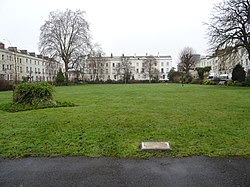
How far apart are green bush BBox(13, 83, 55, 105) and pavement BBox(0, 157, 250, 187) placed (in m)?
8.66

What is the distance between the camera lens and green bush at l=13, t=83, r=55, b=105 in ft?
42.1

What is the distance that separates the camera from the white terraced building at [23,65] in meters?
60.3

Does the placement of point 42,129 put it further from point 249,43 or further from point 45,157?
point 249,43

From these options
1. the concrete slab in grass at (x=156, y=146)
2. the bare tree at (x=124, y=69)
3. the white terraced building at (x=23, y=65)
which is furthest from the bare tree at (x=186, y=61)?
the concrete slab in grass at (x=156, y=146)

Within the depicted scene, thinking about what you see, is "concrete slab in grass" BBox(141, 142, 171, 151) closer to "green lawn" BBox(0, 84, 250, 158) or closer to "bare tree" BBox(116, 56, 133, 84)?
"green lawn" BBox(0, 84, 250, 158)

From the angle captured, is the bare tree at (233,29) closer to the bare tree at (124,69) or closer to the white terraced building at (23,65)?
the white terraced building at (23,65)

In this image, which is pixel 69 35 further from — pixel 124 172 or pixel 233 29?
pixel 124 172

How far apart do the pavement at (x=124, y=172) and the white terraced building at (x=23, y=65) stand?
158 ft

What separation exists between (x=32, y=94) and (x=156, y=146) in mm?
9557

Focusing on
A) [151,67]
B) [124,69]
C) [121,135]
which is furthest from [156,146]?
[151,67]

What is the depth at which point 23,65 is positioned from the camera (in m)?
73.6

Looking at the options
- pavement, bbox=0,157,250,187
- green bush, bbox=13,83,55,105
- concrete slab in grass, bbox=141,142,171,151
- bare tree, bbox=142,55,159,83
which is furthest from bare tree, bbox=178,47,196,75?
pavement, bbox=0,157,250,187

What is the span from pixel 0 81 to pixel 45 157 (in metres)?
37.3

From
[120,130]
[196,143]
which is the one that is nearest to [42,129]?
[120,130]
